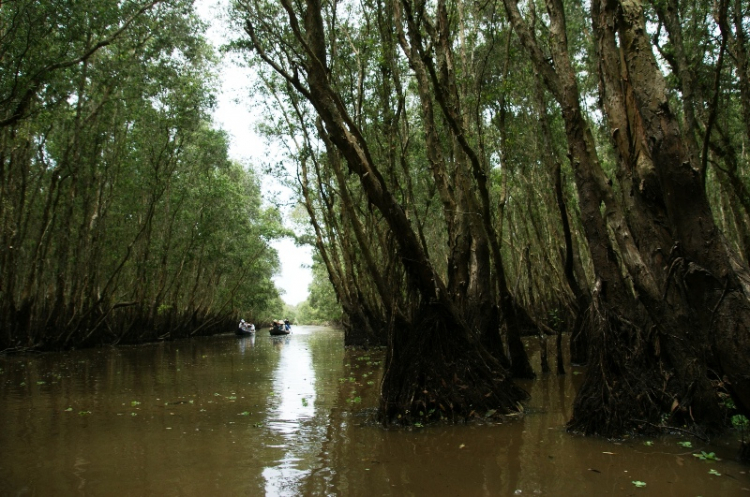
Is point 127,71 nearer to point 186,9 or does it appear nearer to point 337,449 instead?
point 186,9

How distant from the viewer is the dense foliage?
34.3 ft

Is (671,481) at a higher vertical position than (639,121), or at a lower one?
lower

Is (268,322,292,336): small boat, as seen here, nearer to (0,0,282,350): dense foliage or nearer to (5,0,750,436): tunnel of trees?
(0,0,282,350): dense foliage

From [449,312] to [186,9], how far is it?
1175cm

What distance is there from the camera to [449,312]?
5.74 m

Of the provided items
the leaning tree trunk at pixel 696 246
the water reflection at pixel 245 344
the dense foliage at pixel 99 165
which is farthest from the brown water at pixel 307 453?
the water reflection at pixel 245 344

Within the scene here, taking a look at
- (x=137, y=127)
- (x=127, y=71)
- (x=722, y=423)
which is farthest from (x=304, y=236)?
(x=722, y=423)

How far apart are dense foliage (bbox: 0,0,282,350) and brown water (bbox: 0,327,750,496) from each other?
5545 millimetres

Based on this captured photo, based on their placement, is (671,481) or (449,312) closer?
(671,481)

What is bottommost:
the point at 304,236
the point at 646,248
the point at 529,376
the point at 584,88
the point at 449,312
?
the point at 529,376

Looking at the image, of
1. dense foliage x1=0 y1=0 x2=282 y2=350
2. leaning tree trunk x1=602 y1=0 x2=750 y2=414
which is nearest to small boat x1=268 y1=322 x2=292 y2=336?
dense foliage x1=0 y1=0 x2=282 y2=350

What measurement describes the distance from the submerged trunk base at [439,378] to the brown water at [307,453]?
0.25 metres

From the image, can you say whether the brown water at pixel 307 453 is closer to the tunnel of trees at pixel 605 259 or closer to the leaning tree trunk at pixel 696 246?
the tunnel of trees at pixel 605 259

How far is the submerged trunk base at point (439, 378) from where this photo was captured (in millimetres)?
5359
